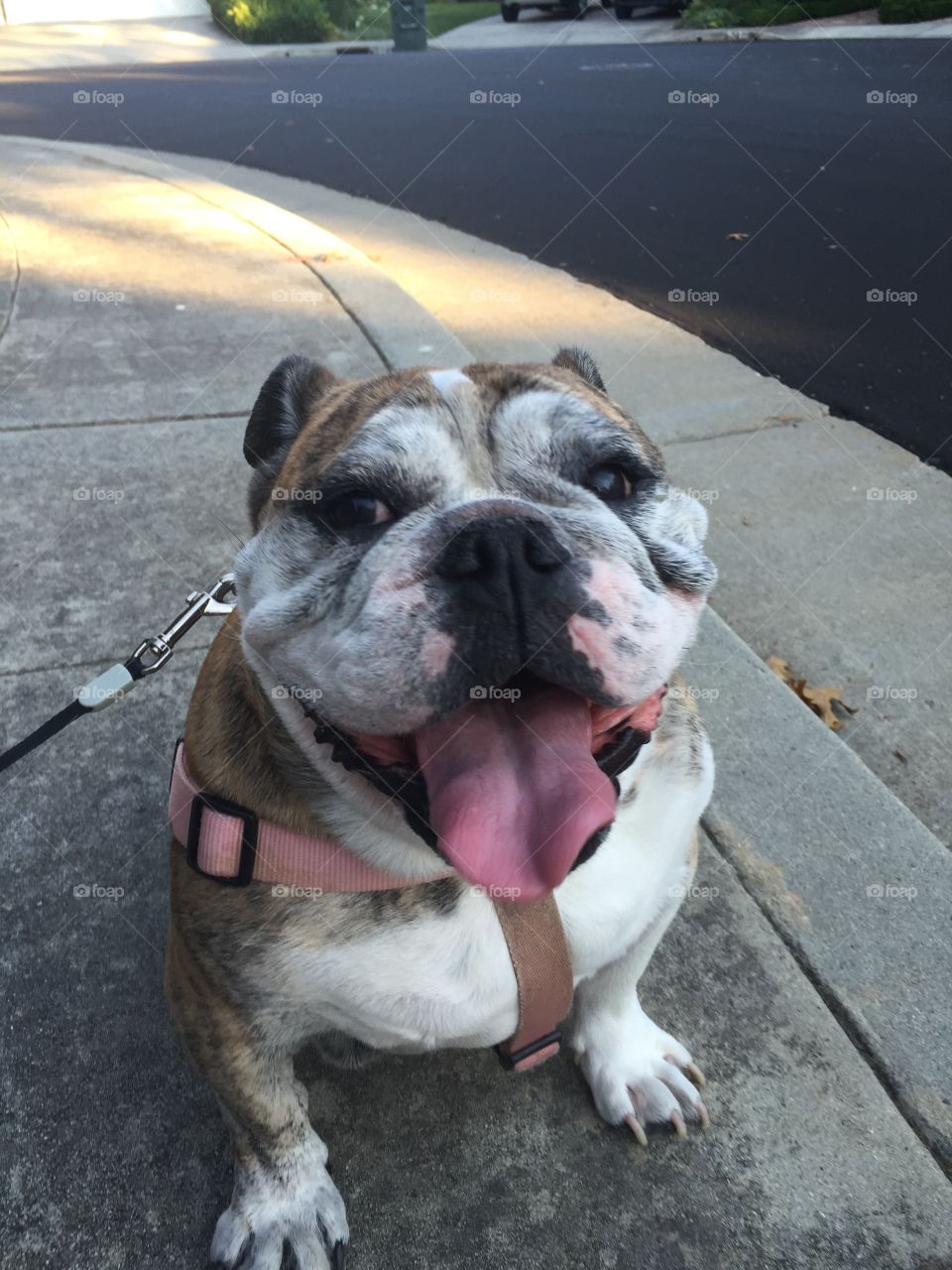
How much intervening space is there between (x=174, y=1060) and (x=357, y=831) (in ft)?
2.83

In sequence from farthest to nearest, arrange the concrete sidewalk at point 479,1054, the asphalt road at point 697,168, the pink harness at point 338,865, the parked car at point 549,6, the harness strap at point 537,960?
the parked car at point 549,6 < the asphalt road at point 697,168 < the concrete sidewalk at point 479,1054 < the harness strap at point 537,960 < the pink harness at point 338,865

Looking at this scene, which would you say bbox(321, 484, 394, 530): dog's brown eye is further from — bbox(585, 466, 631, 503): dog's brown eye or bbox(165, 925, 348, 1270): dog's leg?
bbox(165, 925, 348, 1270): dog's leg

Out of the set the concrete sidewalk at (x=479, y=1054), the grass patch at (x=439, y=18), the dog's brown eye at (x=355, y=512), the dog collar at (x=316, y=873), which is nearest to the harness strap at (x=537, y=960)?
the dog collar at (x=316, y=873)

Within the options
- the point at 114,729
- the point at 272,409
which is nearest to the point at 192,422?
the point at 114,729

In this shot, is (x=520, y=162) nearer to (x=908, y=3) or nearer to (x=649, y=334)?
(x=649, y=334)

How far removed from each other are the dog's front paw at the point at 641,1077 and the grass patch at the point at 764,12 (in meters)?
25.1

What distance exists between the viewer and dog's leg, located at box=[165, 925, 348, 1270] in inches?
77.2

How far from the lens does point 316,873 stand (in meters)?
1.84

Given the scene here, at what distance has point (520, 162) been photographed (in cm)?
1107

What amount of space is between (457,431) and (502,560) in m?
0.42

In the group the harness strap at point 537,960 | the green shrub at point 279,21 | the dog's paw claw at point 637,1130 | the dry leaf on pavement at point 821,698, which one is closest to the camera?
the harness strap at point 537,960

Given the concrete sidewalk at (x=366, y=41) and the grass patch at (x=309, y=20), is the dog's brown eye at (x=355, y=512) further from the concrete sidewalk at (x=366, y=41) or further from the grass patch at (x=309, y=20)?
the grass patch at (x=309, y=20)

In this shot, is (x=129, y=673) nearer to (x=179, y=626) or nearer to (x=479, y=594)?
(x=179, y=626)

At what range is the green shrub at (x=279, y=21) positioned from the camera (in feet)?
102
